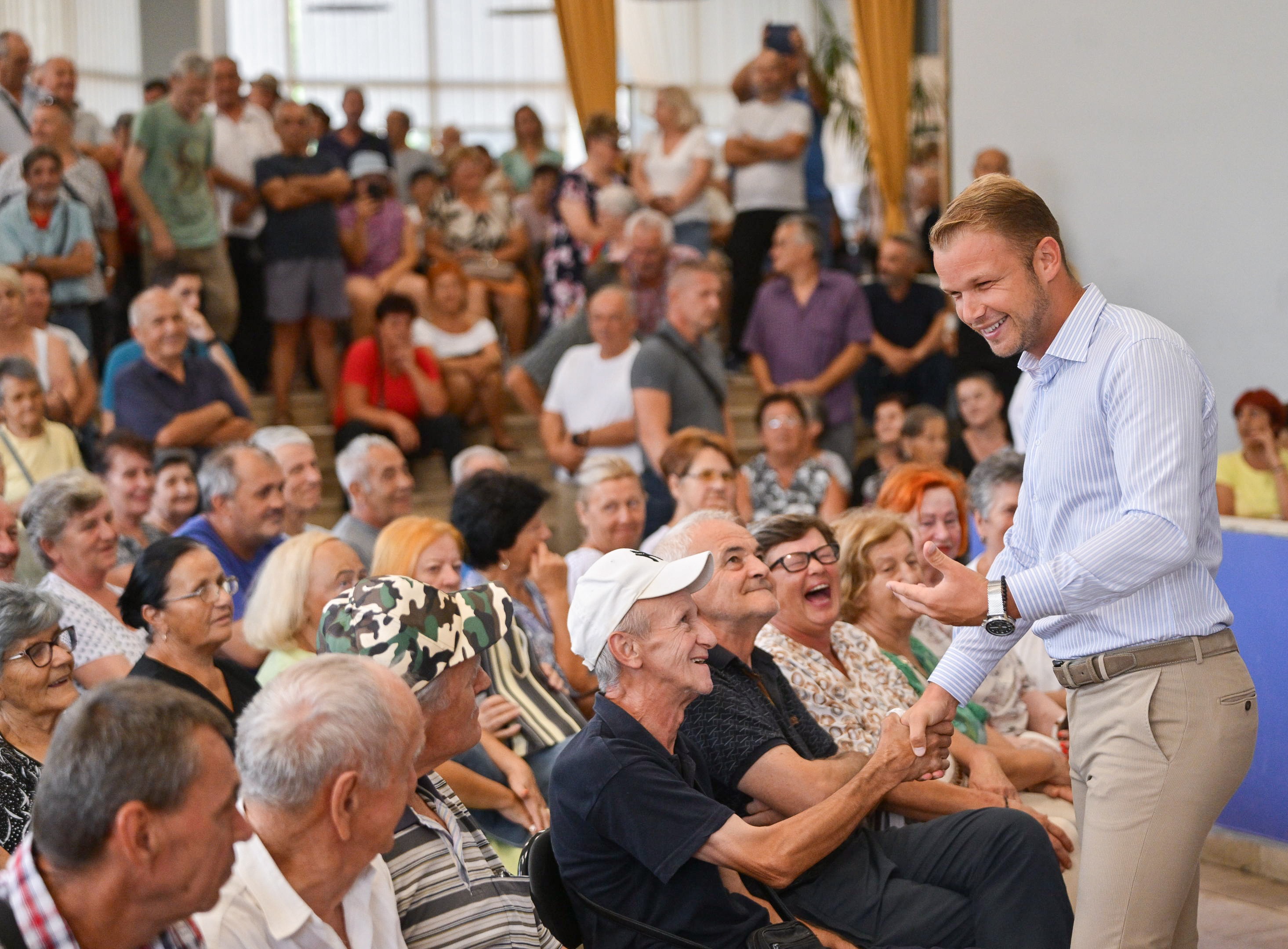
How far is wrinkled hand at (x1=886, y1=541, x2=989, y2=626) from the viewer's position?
75.0 inches

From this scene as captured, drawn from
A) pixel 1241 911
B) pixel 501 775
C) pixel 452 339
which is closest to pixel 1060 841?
pixel 1241 911

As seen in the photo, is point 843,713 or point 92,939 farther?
point 843,713

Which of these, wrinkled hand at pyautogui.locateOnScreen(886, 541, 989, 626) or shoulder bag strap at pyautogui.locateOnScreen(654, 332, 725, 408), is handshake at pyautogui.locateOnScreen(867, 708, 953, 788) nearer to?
wrinkled hand at pyautogui.locateOnScreen(886, 541, 989, 626)

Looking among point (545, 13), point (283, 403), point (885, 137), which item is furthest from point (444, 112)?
point (283, 403)

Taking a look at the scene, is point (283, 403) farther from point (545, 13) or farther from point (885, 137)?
point (545, 13)

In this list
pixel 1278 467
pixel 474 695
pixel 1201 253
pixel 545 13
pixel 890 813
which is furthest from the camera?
pixel 545 13

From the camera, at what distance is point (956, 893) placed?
2.53 meters

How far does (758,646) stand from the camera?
2889mm

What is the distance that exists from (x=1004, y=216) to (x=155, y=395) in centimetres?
427

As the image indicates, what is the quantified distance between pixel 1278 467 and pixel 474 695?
465 centimetres

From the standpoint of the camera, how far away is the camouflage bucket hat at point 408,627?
198cm

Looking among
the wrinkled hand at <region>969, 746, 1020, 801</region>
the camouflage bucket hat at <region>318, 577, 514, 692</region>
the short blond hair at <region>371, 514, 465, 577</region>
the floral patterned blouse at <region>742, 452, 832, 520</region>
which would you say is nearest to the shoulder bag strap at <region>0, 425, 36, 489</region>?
the short blond hair at <region>371, 514, 465, 577</region>

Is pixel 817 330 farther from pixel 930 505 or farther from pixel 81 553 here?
pixel 81 553

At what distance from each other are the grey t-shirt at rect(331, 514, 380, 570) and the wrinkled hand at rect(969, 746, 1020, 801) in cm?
225
